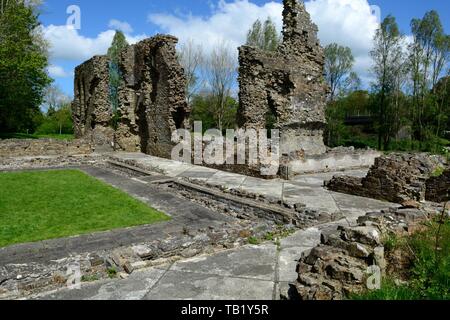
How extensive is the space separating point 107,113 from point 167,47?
8.76 meters

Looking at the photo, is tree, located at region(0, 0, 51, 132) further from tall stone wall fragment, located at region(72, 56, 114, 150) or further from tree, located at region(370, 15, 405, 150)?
tree, located at region(370, 15, 405, 150)

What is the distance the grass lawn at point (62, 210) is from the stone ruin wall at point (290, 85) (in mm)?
8927

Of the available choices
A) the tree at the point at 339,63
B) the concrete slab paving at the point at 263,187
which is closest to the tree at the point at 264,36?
the tree at the point at 339,63

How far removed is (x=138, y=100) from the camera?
Answer: 75.4 feet

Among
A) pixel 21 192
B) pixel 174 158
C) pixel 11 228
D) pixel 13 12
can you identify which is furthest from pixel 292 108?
pixel 13 12

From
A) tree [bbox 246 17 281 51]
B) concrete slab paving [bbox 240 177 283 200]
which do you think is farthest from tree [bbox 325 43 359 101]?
concrete slab paving [bbox 240 177 283 200]

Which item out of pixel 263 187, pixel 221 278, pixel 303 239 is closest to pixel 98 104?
pixel 263 187

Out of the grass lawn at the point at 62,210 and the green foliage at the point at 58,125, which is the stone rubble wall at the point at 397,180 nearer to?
the grass lawn at the point at 62,210

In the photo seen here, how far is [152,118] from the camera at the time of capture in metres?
21.2

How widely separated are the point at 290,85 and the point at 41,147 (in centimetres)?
1407

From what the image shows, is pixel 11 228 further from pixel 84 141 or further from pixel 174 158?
pixel 84 141

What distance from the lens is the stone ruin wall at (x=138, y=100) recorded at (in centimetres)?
1954

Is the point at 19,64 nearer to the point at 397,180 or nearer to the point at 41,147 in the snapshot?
the point at 41,147

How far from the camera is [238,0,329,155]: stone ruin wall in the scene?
18188 millimetres
